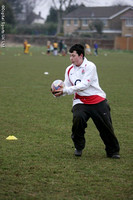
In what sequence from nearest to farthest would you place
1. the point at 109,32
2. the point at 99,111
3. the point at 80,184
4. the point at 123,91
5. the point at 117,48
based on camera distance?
the point at 80,184 → the point at 99,111 → the point at 123,91 → the point at 117,48 → the point at 109,32

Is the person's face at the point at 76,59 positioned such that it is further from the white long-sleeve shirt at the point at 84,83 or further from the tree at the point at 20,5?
the tree at the point at 20,5

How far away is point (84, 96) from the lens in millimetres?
7066

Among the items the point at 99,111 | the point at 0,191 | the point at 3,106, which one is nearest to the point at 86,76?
the point at 99,111

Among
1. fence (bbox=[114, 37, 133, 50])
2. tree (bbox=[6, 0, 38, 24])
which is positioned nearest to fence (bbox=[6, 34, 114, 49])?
fence (bbox=[114, 37, 133, 50])

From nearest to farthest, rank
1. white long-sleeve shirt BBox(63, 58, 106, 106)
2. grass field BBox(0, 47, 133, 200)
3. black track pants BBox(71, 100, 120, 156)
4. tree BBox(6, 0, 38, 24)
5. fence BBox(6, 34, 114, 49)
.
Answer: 1. grass field BBox(0, 47, 133, 200)
2. white long-sleeve shirt BBox(63, 58, 106, 106)
3. black track pants BBox(71, 100, 120, 156)
4. fence BBox(6, 34, 114, 49)
5. tree BBox(6, 0, 38, 24)

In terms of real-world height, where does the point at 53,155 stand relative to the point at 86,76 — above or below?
below

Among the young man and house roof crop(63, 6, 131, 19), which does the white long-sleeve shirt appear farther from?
house roof crop(63, 6, 131, 19)

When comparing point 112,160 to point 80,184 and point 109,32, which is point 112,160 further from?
point 109,32

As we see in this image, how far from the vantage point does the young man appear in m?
6.87

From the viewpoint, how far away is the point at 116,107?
13406mm

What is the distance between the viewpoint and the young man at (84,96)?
687 cm

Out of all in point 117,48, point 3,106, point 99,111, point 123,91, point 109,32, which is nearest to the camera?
point 99,111

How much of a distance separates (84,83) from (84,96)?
352 mm

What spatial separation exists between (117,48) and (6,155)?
193 feet
